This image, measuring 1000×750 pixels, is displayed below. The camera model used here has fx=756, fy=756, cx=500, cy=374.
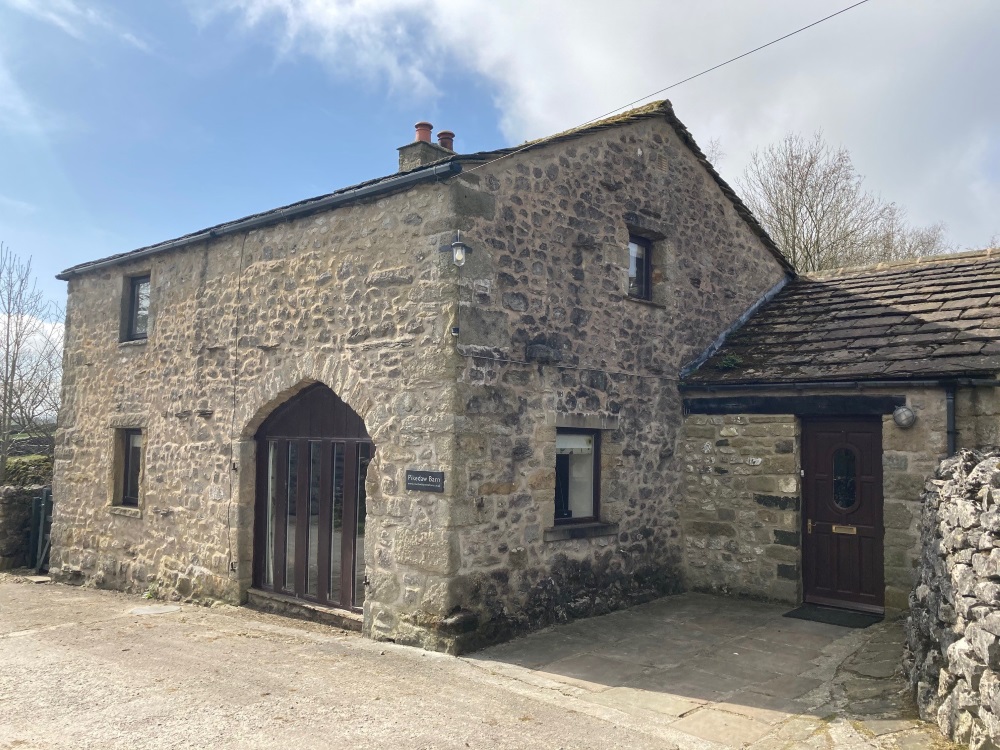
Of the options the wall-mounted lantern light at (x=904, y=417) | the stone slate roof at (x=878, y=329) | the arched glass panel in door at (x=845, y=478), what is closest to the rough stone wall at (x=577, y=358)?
the stone slate roof at (x=878, y=329)

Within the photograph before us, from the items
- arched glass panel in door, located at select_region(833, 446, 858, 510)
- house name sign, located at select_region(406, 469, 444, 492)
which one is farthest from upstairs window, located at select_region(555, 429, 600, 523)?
arched glass panel in door, located at select_region(833, 446, 858, 510)

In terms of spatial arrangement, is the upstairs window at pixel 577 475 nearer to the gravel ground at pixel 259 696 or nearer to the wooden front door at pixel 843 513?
the gravel ground at pixel 259 696

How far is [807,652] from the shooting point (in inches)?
288

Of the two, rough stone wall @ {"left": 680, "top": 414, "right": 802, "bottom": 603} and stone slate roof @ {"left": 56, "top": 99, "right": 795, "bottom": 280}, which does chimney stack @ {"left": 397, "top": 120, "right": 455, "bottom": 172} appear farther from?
rough stone wall @ {"left": 680, "top": 414, "right": 802, "bottom": 603}

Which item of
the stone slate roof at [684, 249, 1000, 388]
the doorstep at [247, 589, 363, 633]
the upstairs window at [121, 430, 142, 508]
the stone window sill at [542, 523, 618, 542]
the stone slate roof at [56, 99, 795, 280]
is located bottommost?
the doorstep at [247, 589, 363, 633]

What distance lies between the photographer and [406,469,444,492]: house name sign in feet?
24.0

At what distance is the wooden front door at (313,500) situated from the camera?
8.64 metres

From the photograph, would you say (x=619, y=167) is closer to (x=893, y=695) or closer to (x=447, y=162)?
(x=447, y=162)

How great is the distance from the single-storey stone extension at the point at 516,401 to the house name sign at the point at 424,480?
20 millimetres

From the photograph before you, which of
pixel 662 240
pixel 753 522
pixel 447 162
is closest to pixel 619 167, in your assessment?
pixel 662 240

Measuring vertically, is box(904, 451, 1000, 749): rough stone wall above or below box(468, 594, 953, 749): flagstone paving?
above

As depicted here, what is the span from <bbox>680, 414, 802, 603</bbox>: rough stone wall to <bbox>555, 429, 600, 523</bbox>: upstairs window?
178 centimetres

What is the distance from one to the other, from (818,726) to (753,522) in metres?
4.34

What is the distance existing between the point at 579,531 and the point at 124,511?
696cm
